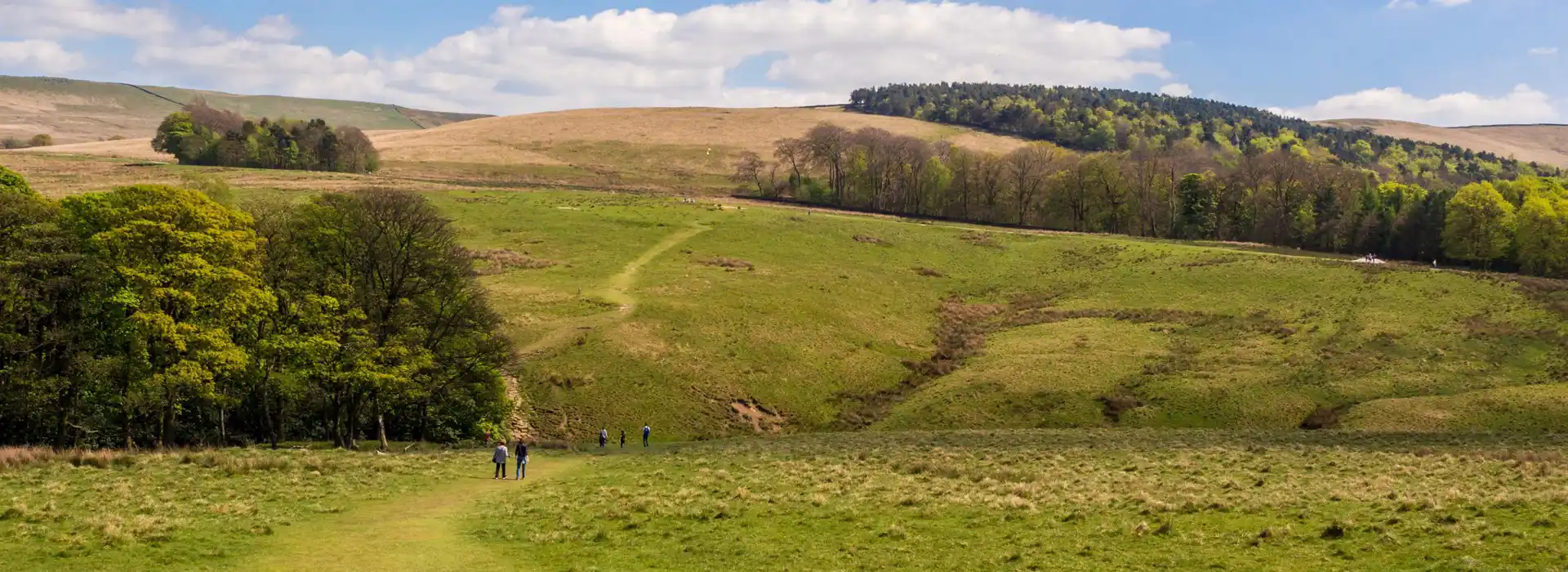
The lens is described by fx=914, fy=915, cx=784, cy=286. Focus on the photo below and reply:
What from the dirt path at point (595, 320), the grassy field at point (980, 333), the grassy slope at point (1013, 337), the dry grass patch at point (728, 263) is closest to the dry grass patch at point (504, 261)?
the grassy field at point (980, 333)

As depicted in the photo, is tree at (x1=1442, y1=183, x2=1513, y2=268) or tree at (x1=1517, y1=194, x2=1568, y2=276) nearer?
tree at (x1=1517, y1=194, x2=1568, y2=276)

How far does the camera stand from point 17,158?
130750 mm

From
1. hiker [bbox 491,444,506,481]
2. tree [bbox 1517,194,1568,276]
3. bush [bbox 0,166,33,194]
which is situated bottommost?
hiker [bbox 491,444,506,481]

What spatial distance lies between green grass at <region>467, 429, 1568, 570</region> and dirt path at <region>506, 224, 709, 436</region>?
18878mm

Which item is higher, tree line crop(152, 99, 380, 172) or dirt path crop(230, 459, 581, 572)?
tree line crop(152, 99, 380, 172)

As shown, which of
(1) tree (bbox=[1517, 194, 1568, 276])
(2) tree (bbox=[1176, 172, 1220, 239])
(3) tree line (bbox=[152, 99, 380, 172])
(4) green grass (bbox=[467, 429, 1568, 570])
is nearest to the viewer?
(4) green grass (bbox=[467, 429, 1568, 570])

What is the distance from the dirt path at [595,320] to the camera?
54562mm

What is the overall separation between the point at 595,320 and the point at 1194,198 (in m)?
91.8

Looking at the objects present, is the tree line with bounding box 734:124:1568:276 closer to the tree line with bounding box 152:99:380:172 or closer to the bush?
the tree line with bounding box 152:99:380:172

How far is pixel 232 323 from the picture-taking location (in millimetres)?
39125

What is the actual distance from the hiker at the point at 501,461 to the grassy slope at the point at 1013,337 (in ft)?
59.4

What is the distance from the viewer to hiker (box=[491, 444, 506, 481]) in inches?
1325

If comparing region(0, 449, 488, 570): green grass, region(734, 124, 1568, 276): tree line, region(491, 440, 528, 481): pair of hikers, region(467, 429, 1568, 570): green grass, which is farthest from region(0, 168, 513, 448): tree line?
region(734, 124, 1568, 276): tree line

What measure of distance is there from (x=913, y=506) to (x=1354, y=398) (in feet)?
147
